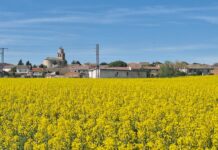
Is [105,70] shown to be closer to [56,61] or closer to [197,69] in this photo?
[197,69]

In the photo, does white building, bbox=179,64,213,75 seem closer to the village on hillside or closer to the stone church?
the village on hillside

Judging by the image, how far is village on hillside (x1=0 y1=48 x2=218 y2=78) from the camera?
90938 millimetres

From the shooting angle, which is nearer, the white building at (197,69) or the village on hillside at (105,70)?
the village on hillside at (105,70)

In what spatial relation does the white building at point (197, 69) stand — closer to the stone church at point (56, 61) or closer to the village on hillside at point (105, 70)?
the village on hillside at point (105, 70)

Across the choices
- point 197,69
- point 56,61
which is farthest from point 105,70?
point 56,61

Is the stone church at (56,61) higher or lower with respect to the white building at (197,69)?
higher

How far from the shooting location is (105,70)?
85.2m

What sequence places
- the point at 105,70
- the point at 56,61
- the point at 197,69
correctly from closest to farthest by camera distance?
1. the point at 105,70
2. the point at 197,69
3. the point at 56,61

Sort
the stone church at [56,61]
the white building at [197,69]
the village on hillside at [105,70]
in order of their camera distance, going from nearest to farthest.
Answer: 1. the village on hillside at [105,70]
2. the white building at [197,69]
3. the stone church at [56,61]

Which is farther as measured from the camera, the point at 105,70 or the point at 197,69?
the point at 197,69

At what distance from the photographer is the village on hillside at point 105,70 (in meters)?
90.9

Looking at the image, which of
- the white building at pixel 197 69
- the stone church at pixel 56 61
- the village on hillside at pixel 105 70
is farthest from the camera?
the stone church at pixel 56 61

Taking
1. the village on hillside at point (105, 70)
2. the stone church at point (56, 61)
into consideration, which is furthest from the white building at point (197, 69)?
the stone church at point (56, 61)

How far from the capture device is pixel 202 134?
779cm
